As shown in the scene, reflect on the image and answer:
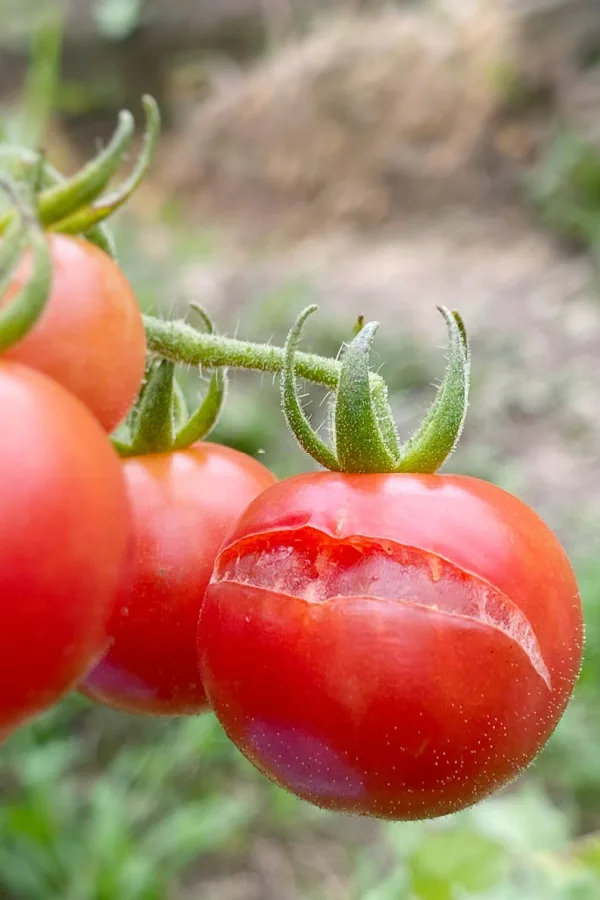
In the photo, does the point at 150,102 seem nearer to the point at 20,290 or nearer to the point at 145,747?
the point at 20,290

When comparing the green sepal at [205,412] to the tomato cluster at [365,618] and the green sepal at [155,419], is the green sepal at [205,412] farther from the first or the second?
the tomato cluster at [365,618]

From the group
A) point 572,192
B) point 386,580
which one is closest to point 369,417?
point 386,580

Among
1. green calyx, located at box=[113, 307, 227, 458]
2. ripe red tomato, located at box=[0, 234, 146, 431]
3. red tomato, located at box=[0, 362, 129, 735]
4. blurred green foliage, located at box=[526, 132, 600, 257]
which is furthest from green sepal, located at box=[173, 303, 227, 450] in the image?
blurred green foliage, located at box=[526, 132, 600, 257]

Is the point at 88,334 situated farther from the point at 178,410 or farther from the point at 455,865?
the point at 455,865

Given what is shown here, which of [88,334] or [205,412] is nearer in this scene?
[88,334]

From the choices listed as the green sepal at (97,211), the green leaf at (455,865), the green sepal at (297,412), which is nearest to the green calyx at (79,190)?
the green sepal at (97,211)

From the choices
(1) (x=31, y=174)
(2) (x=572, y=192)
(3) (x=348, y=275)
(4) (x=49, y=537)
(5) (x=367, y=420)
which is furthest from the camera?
(3) (x=348, y=275)
